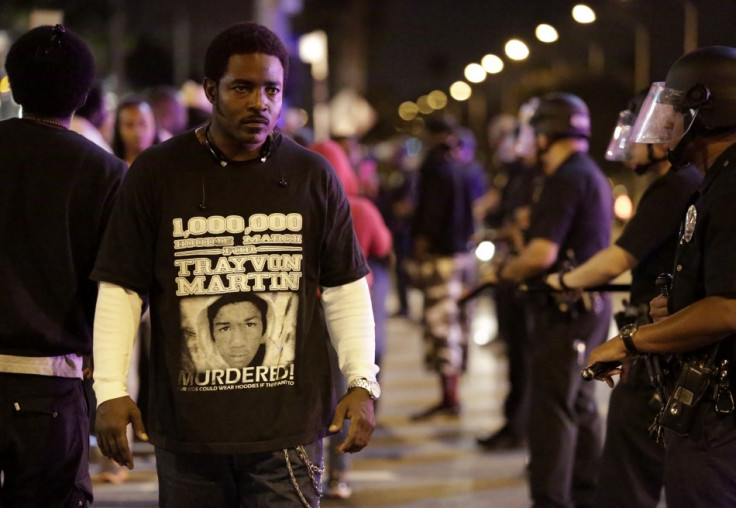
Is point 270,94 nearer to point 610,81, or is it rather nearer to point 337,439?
point 337,439

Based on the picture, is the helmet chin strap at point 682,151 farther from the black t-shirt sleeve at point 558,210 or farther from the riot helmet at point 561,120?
the riot helmet at point 561,120

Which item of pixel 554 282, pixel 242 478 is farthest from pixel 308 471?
pixel 554 282

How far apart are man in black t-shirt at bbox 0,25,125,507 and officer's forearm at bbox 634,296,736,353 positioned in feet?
6.57

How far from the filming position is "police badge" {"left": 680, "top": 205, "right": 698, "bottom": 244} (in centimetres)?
369

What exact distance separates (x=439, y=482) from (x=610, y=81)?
126 feet

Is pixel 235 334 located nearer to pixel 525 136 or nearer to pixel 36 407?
pixel 36 407

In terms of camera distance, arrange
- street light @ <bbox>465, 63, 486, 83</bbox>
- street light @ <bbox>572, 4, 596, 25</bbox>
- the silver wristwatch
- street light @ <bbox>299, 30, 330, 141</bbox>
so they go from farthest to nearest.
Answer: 1. street light @ <bbox>299, 30, 330, 141</bbox>
2. street light @ <bbox>465, 63, 486, 83</bbox>
3. street light @ <bbox>572, 4, 596, 25</bbox>
4. the silver wristwatch

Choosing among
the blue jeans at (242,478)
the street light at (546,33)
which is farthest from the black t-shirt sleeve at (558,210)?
the street light at (546,33)

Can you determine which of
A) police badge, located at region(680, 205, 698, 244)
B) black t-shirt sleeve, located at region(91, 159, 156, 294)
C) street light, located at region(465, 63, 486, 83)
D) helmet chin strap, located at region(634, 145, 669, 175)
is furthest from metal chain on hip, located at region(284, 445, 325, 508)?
street light, located at region(465, 63, 486, 83)

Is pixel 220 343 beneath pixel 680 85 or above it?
beneath

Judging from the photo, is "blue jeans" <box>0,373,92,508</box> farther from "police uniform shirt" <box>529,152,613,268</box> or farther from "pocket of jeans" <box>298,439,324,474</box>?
"police uniform shirt" <box>529,152,613,268</box>

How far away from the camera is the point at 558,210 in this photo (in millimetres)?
6422

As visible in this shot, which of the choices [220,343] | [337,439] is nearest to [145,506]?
[337,439]

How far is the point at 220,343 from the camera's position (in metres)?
3.54
